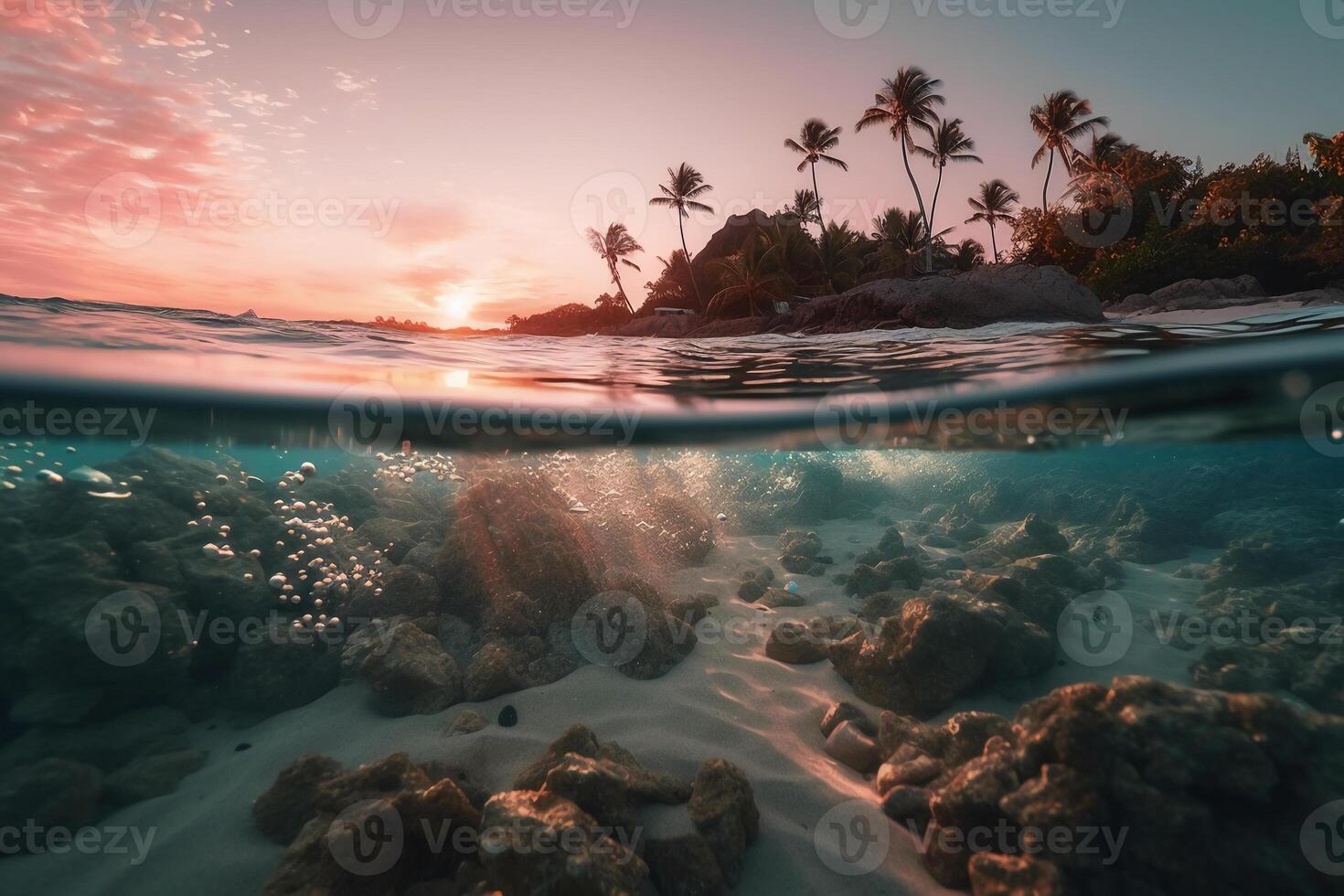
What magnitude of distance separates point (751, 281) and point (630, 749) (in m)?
27.3

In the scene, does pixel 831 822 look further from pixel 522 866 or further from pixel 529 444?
pixel 529 444

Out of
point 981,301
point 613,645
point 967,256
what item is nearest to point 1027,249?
point 967,256

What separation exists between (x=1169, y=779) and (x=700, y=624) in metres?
6.21

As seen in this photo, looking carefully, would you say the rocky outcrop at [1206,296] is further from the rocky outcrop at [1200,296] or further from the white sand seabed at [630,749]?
the white sand seabed at [630,749]

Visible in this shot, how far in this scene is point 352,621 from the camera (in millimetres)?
7727

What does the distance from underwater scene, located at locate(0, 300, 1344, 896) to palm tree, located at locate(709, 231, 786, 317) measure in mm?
18274

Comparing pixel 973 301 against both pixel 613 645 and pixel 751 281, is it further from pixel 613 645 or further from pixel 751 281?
pixel 751 281

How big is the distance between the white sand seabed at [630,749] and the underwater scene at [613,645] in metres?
0.05

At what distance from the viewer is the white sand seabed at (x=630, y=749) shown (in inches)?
173

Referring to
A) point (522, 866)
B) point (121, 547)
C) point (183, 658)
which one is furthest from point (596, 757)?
point (121, 547)

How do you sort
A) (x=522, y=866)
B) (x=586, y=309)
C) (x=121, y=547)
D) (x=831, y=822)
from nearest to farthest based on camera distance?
(x=522, y=866), (x=831, y=822), (x=121, y=547), (x=586, y=309)

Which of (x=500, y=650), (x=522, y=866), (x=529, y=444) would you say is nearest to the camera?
(x=522, y=866)

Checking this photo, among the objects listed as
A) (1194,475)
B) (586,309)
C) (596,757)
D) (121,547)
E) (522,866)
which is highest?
(586,309)

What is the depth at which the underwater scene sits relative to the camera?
3795 mm
